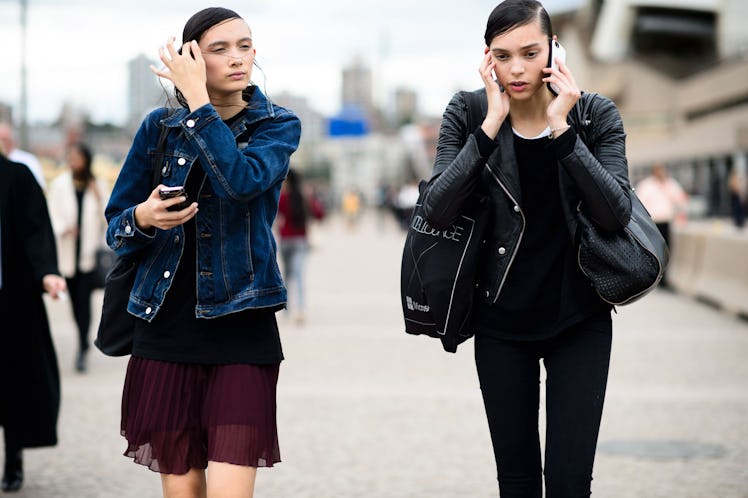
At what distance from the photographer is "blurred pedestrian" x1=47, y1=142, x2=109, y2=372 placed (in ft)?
34.7

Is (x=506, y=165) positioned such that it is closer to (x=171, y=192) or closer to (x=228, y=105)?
(x=228, y=105)

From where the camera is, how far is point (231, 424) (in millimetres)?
3828

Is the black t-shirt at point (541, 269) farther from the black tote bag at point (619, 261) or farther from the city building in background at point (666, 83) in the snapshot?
the city building in background at point (666, 83)

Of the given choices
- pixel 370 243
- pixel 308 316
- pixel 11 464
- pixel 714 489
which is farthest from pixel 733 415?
pixel 370 243

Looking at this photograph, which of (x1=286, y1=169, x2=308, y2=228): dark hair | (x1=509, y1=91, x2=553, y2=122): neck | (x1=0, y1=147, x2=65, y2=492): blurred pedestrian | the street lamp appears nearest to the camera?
(x1=509, y1=91, x2=553, y2=122): neck

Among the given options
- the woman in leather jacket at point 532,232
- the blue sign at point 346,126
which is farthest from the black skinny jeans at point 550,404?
the blue sign at point 346,126

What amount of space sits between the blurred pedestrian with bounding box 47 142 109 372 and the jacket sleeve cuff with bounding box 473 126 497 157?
7223 mm

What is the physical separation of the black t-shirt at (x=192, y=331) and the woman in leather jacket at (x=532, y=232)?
2.16 ft

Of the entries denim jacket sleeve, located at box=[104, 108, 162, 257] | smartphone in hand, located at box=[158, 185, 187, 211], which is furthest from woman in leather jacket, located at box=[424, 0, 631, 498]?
denim jacket sleeve, located at box=[104, 108, 162, 257]

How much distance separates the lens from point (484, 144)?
3.84 m

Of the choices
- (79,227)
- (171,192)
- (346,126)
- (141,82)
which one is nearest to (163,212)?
(171,192)

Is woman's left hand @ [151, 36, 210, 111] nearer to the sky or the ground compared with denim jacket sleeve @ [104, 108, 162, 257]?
nearer to the sky

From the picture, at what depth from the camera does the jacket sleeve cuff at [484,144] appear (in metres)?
3.84

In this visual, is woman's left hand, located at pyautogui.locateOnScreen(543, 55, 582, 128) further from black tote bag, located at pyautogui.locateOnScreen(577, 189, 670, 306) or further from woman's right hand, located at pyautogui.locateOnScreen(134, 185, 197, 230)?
woman's right hand, located at pyautogui.locateOnScreen(134, 185, 197, 230)
